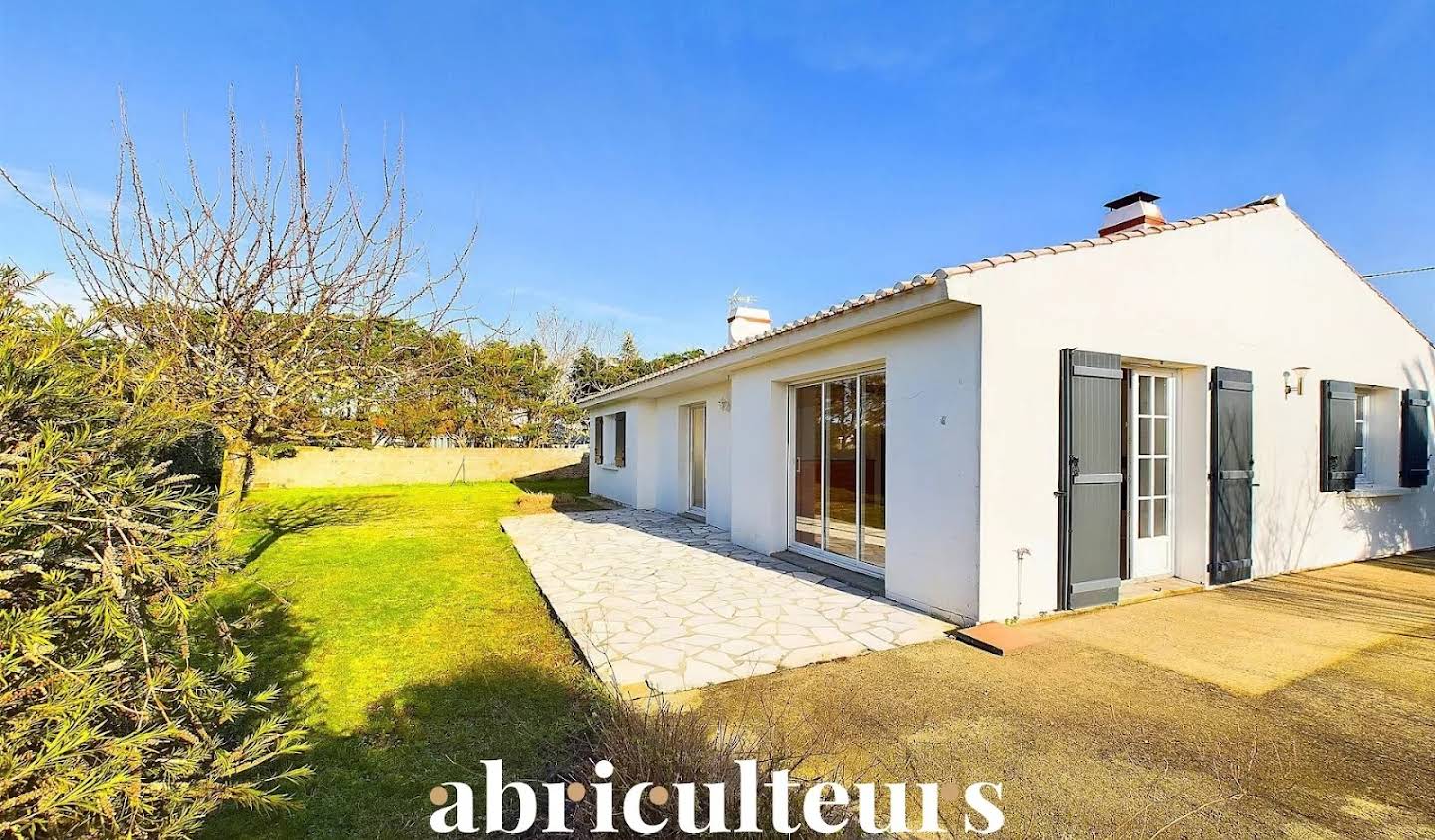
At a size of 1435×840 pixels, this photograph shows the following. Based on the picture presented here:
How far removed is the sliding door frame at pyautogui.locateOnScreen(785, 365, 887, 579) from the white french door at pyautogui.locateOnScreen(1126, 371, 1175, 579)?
10.2ft

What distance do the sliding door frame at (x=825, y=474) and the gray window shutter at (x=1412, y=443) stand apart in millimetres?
9239

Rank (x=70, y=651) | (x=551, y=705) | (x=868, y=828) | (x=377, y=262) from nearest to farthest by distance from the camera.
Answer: (x=70, y=651)
(x=868, y=828)
(x=551, y=705)
(x=377, y=262)

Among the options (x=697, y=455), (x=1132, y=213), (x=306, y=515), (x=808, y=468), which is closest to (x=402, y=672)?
(x=808, y=468)

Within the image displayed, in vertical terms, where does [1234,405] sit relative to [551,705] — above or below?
above

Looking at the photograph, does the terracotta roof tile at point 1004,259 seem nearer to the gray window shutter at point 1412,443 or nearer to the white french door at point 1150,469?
the white french door at point 1150,469

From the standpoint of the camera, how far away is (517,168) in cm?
1132

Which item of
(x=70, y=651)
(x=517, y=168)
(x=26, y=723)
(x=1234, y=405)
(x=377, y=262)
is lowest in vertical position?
(x=26, y=723)

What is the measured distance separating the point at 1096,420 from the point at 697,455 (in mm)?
9174

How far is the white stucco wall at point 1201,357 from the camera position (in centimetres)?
594

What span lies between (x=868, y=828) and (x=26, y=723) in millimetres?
3175

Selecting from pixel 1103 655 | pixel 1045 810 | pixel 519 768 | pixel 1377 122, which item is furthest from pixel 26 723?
pixel 1377 122

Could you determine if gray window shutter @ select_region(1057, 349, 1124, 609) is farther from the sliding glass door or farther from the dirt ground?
the sliding glass door

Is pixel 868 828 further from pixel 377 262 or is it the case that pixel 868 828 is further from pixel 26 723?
pixel 377 262

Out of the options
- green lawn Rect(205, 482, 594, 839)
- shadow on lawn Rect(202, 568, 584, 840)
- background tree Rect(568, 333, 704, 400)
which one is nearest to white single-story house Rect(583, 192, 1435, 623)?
green lawn Rect(205, 482, 594, 839)
